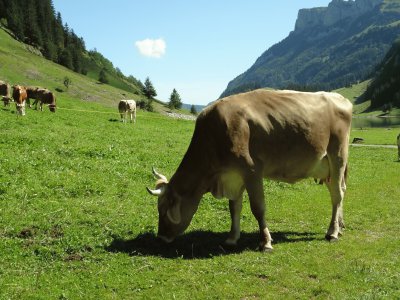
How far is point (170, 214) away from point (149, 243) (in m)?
1.09

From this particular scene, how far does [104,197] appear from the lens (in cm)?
1498

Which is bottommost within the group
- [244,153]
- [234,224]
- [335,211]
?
[234,224]

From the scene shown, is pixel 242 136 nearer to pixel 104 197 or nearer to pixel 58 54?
pixel 104 197

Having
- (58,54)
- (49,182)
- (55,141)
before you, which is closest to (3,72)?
(58,54)

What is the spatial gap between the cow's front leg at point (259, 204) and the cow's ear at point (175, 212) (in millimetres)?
1764

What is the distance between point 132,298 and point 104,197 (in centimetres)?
700

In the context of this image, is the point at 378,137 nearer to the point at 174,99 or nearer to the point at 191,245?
the point at 191,245

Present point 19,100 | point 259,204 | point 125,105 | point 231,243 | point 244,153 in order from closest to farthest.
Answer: point 244,153 < point 259,204 < point 231,243 < point 19,100 < point 125,105

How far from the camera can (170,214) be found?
10.9 metres

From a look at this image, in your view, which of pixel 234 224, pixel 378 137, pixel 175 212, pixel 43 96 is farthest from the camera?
pixel 378 137

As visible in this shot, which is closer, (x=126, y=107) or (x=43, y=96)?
(x=43, y=96)

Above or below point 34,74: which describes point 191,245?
below

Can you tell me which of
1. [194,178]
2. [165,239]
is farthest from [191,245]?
[194,178]

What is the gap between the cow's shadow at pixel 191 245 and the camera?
425 inches
